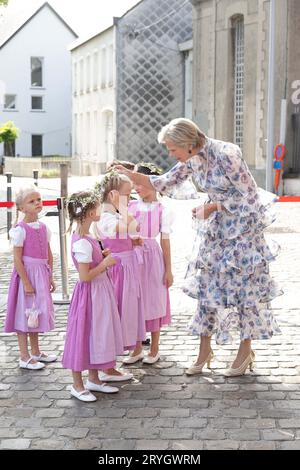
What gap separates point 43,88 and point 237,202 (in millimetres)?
50096

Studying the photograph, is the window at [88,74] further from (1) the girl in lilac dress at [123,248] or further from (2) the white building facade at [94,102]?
(1) the girl in lilac dress at [123,248]

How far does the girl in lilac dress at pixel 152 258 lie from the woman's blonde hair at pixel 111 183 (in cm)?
40

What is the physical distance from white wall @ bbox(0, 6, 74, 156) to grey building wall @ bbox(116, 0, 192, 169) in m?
18.1

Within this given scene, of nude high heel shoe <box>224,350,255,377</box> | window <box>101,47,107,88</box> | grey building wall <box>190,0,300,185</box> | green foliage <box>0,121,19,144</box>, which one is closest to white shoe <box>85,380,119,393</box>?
nude high heel shoe <box>224,350,255,377</box>

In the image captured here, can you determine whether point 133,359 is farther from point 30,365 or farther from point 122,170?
point 122,170

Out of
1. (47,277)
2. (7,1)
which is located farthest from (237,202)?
(7,1)

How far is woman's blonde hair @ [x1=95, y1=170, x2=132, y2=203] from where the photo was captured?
5617 mm

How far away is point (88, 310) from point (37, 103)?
165 feet

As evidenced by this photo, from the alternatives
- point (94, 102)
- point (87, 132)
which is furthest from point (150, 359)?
point (87, 132)

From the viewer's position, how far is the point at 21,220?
6160mm

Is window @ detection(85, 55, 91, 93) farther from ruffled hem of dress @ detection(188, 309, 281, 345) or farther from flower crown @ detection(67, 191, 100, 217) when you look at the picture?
flower crown @ detection(67, 191, 100, 217)

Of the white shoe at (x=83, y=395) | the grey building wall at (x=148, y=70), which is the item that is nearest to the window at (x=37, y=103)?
the grey building wall at (x=148, y=70)

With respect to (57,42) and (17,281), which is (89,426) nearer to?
(17,281)

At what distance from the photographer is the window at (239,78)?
26406 millimetres
